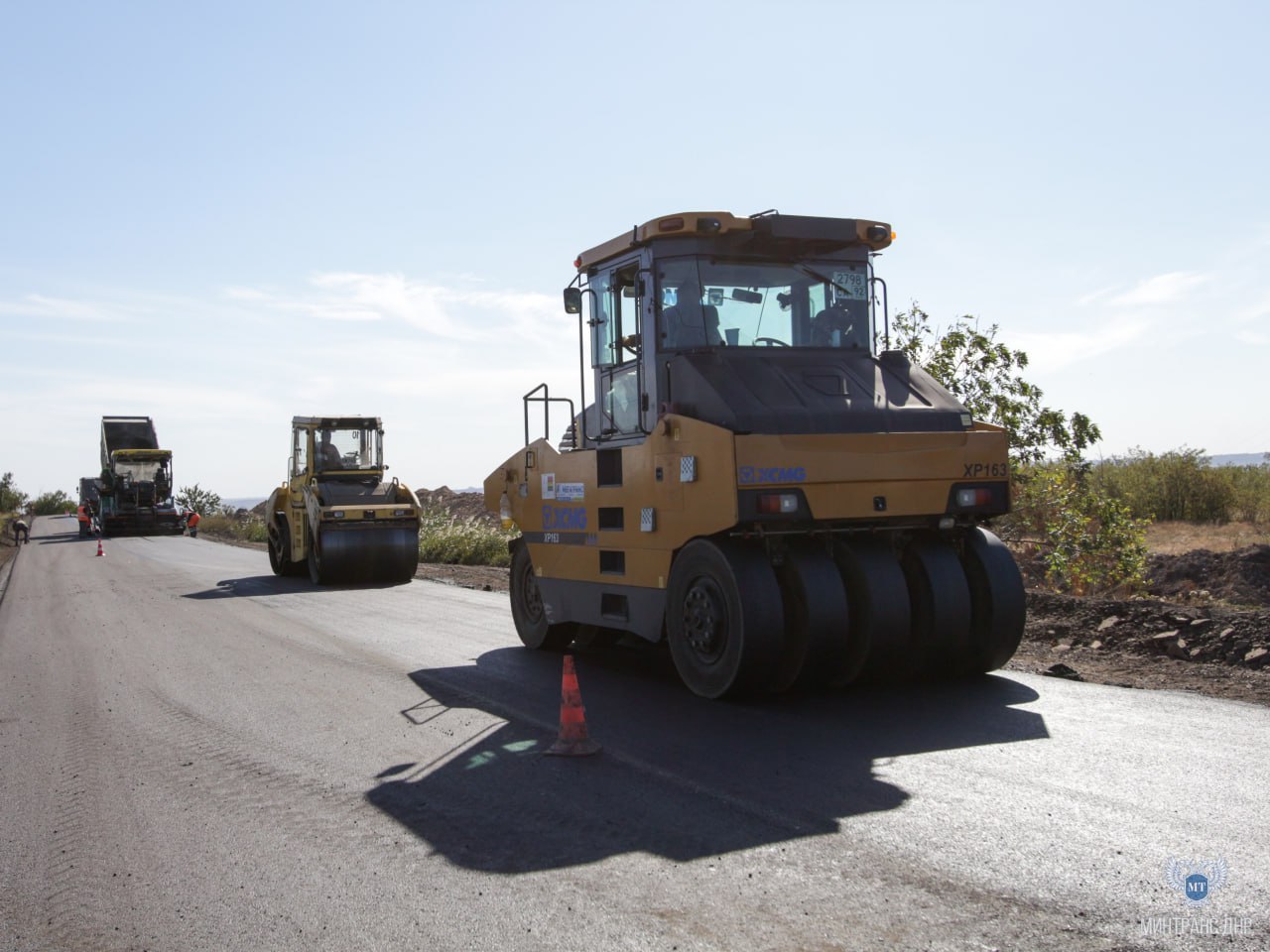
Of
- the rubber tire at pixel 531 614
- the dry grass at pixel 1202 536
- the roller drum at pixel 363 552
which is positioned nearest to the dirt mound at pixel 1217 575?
the dry grass at pixel 1202 536

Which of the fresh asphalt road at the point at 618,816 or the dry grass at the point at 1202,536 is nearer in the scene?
the fresh asphalt road at the point at 618,816

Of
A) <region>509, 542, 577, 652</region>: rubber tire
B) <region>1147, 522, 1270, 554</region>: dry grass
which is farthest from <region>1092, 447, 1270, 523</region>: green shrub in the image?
<region>509, 542, 577, 652</region>: rubber tire

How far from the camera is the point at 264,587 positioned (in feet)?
62.7

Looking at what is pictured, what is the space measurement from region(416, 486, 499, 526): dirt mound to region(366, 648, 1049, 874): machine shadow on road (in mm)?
26042

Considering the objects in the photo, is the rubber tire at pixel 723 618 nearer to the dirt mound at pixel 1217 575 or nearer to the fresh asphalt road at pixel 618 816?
the fresh asphalt road at pixel 618 816

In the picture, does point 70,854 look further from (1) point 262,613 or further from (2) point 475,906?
(1) point 262,613

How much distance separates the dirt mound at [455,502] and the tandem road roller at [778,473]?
2496 cm

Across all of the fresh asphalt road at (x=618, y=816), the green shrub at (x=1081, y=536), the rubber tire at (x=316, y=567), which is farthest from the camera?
the rubber tire at (x=316, y=567)

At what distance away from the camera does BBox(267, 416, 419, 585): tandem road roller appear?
746 inches

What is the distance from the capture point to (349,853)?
475 cm

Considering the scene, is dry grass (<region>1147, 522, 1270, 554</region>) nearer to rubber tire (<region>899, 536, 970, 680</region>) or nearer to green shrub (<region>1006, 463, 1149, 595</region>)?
green shrub (<region>1006, 463, 1149, 595</region>)

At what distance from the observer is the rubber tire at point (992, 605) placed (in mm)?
7922

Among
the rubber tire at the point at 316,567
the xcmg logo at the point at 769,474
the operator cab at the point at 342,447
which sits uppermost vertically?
the operator cab at the point at 342,447

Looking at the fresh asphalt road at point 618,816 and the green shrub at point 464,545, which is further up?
the green shrub at point 464,545
